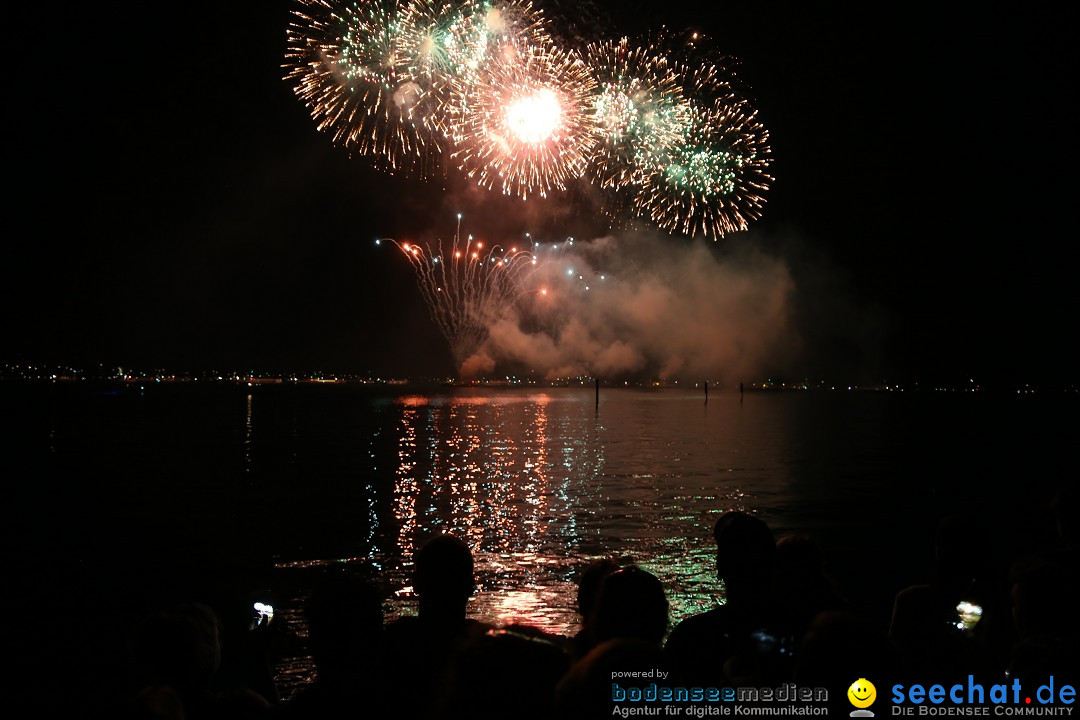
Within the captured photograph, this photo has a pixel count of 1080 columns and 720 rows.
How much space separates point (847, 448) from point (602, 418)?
2240 cm

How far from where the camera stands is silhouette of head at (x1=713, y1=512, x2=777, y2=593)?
12.5 ft

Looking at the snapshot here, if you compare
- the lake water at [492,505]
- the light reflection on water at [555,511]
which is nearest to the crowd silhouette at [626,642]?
the lake water at [492,505]

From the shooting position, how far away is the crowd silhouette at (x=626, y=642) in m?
1.91

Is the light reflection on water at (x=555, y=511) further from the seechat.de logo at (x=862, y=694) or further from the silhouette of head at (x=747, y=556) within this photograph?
the seechat.de logo at (x=862, y=694)

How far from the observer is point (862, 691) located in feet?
7.04

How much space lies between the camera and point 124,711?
258cm

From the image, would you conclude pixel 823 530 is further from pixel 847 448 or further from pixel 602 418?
pixel 602 418

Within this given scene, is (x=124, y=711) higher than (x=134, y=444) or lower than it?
higher

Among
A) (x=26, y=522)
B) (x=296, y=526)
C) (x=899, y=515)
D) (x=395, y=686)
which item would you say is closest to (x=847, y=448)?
(x=899, y=515)

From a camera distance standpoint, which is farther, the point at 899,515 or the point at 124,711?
the point at 899,515

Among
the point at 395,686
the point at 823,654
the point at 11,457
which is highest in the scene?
the point at 823,654

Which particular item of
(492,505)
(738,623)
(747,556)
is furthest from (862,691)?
(492,505)

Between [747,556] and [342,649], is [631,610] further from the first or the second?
[342,649]

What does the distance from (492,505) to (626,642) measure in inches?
639
